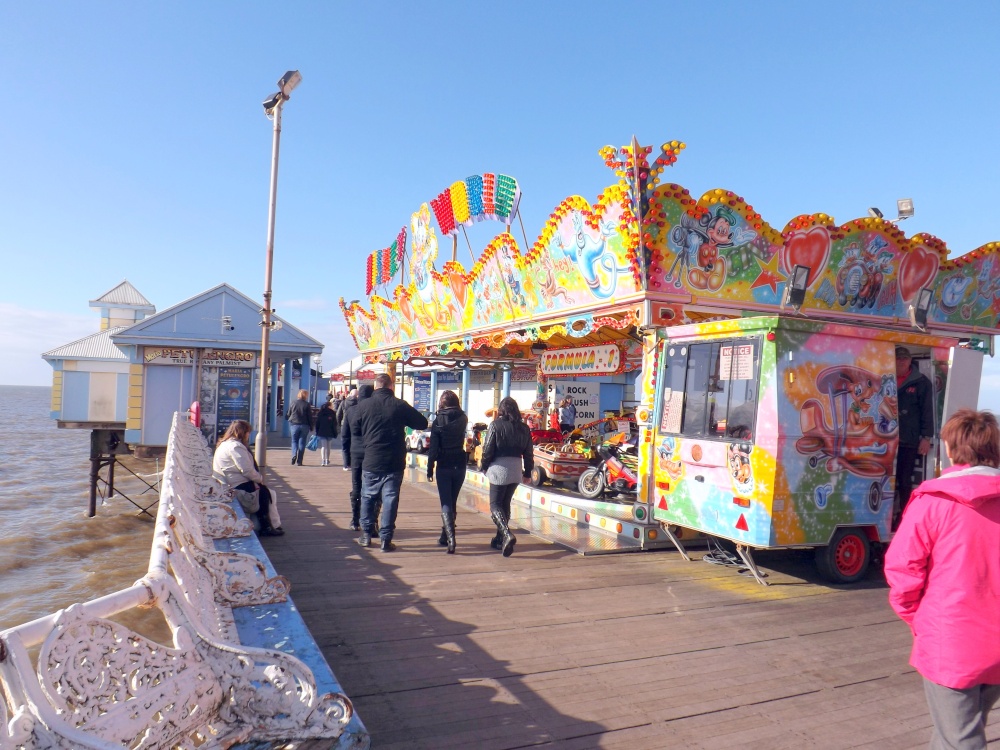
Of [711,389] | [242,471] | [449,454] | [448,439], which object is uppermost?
[711,389]

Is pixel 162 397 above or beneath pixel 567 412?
Result: beneath

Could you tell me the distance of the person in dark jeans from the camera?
24.0 feet

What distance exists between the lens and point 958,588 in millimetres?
2570

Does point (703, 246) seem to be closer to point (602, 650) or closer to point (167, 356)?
point (602, 650)

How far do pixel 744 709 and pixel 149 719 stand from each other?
3.02 metres

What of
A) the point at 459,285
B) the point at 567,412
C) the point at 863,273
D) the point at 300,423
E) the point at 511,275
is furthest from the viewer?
the point at 300,423

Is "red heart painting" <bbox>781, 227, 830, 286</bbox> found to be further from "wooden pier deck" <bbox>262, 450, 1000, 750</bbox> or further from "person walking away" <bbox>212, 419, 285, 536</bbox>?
"person walking away" <bbox>212, 419, 285, 536</bbox>

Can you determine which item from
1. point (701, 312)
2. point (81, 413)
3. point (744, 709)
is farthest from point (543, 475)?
point (81, 413)

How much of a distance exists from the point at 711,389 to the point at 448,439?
2.67 m

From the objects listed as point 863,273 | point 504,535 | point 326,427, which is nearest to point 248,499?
point 504,535

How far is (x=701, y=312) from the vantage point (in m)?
7.73

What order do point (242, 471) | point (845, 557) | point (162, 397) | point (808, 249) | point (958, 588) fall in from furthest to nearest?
point (162, 397) → point (808, 249) → point (242, 471) → point (845, 557) → point (958, 588)

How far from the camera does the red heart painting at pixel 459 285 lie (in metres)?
11.7

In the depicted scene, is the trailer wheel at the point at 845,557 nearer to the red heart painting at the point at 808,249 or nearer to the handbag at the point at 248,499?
the red heart painting at the point at 808,249
